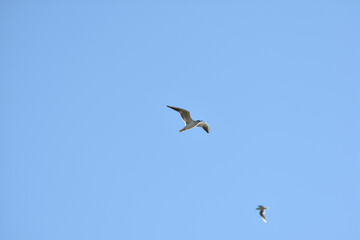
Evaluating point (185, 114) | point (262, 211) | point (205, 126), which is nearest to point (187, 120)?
point (185, 114)

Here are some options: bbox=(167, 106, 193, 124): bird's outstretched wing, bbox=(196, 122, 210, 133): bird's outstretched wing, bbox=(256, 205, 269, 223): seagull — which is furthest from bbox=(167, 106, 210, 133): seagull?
bbox=(256, 205, 269, 223): seagull

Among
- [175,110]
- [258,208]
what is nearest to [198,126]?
[175,110]

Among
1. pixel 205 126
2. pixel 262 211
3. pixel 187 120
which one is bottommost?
pixel 262 211

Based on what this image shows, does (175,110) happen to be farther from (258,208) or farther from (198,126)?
(258,208)

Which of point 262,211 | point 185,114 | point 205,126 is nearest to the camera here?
point 185,114

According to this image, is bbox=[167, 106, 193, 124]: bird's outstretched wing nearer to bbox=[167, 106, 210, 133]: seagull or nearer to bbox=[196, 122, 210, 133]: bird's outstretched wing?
bbox=[167, 106, 210, 133]: seagull

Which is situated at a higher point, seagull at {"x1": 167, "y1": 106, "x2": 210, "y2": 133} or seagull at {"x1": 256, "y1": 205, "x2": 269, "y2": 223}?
seagull at {"x1": 167, "y1": 106, "x2": 210, "y2": 133}

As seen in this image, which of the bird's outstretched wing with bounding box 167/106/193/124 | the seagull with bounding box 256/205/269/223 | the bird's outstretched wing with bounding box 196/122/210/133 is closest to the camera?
the bird's outstretched wing with bounding box 167/106/193/124

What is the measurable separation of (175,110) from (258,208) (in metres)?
15.9

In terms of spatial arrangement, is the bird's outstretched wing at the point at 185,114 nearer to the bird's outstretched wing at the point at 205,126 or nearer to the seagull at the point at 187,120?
the seagull at the point at 187,120

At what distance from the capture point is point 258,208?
44.7 meters

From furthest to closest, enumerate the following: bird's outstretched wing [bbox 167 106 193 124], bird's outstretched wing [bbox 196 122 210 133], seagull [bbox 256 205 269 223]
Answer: seagull [bbox 256 205 269 223]
bird's outstretched wing [bbox 196 122 210 133]
bird's outstretched wing [bbox 167 106 193 124]

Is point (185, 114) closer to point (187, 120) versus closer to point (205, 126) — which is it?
point (187, 120)

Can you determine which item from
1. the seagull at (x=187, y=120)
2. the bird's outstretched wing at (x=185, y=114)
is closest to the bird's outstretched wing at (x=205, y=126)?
the seagull at (x=187, y=120)
